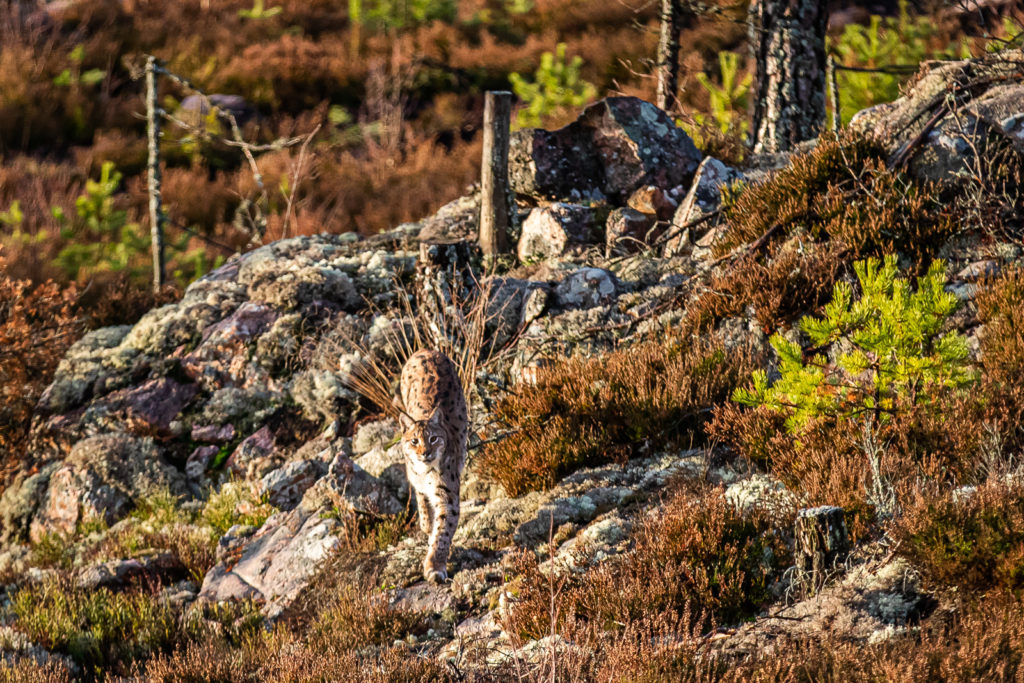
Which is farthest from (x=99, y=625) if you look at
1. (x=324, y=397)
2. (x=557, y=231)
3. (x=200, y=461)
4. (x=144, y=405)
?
(x=557, y=231)

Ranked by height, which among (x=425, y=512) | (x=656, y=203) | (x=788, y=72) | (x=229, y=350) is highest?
(x=788, y=72)

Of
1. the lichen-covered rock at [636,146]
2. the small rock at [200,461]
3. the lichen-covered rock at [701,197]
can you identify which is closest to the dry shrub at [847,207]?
the lichen-covered rock at [701,197]

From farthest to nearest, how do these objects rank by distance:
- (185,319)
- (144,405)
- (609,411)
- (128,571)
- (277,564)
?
(185,319) → (144,405) → (128,571) → (609,411) → (277,564)

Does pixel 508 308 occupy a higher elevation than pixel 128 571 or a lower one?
higher

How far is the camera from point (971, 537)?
3746 millimetres

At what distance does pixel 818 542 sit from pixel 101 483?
623 centimetres

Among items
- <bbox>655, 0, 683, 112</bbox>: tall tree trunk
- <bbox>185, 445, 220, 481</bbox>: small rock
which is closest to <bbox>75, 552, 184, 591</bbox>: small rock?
<bbox>185, 445, 220, 481</bbox>: small rock

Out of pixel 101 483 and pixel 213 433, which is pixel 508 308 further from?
pixel 101 483

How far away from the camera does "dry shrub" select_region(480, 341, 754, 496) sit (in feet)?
18.9

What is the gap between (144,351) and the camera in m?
8.80

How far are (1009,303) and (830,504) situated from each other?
2.35m

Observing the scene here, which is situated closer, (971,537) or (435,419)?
(971,537)

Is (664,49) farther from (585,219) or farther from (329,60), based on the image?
(329,60)

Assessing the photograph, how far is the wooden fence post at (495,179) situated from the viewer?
326 inches
